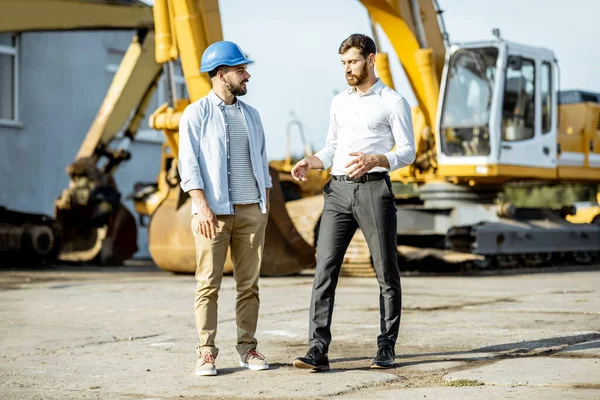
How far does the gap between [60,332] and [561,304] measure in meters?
4.42

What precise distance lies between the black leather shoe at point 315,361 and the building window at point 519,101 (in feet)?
33.9

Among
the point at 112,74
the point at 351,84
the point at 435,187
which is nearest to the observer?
the point at 351,84

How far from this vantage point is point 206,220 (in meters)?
5.73

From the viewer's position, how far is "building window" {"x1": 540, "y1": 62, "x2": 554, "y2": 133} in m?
16.2

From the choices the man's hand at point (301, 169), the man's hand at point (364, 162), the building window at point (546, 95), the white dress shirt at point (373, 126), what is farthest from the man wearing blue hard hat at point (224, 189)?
the building window at point (546, 95)

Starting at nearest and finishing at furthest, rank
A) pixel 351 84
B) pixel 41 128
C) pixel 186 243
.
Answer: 1. pixel 351 84
2. pixel 186 243
3. pixel 41 128

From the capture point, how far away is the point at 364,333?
7.51m

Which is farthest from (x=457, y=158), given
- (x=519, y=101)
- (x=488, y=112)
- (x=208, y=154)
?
(x=208, y=154)

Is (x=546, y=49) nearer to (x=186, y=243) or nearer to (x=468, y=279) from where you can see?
(x=468, y=279)

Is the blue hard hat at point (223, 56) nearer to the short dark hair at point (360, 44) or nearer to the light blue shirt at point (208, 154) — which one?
the light blue shirt at point (208, 154)

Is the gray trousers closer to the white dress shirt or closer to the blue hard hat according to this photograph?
the white dress shirt

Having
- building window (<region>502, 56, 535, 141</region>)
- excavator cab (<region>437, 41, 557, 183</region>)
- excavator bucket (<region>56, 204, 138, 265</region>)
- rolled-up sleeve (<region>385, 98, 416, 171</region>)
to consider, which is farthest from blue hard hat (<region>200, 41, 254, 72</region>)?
excavator bucket (<region>56, 204, 138, 265</region>)

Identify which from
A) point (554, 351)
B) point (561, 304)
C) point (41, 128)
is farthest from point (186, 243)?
point (41, 128)

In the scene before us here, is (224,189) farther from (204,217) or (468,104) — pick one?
(468,104)
